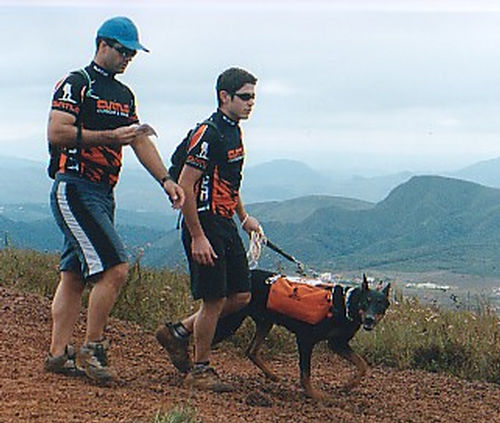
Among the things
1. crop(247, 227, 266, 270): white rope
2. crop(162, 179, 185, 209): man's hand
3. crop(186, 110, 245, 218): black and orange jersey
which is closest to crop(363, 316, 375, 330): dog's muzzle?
crop(247, 227, 266, 270): white rope

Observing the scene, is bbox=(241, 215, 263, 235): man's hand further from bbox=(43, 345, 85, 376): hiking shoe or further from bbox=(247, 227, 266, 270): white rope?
bbox=(43, 345, 85, 376): hiking shoe

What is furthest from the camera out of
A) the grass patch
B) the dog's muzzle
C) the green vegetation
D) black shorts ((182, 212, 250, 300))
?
the green vegetation

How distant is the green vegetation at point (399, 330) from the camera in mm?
7797

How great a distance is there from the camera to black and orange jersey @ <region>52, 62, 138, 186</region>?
5.47 meters

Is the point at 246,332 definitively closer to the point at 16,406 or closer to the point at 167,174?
the point at 167,174

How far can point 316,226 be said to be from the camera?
85.1 meters

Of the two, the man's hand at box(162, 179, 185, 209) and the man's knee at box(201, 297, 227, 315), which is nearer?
the man's hand at box(162, 179, 185, 209)

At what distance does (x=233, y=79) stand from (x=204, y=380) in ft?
6.41

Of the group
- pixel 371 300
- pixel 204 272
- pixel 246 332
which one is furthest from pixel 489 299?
pixel 204 272

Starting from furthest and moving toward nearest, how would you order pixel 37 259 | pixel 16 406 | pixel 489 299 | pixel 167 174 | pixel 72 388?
pixel 37 259 < pixel 489 299 < pixel 167 174 < pixel 72 388 < pixel 16 406

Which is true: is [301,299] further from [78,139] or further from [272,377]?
[78,139]

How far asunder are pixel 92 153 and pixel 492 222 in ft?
263

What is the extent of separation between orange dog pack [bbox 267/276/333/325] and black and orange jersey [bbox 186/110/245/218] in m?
0.77

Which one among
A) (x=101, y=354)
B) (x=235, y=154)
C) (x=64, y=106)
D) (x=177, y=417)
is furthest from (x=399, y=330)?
(x=177, y=417)
